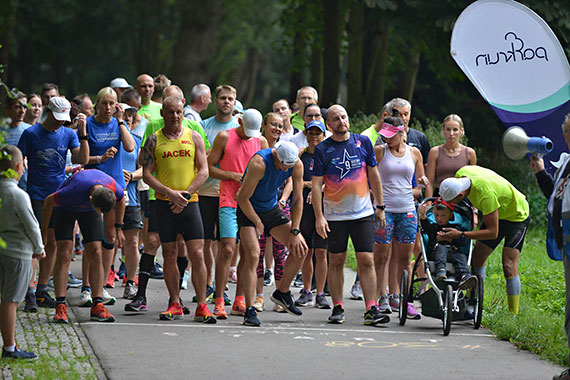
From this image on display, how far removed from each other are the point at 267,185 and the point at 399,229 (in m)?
1.75

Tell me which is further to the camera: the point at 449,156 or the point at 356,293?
the point at 356,293

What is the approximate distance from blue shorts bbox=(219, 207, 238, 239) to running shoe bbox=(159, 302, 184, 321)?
34.3 inches

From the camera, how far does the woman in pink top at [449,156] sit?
11.0 metres

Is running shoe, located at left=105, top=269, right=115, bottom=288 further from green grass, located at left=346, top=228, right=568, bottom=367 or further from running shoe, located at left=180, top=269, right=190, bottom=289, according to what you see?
green grass, located at left=346, top=228, right=568, bottom=367

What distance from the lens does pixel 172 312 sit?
953 centimetres

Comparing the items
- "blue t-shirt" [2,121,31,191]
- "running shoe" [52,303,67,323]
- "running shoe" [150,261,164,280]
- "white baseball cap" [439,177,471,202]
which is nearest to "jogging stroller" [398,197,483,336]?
"white baseball cap" [439,177,471,202]

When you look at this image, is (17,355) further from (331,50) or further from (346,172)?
(331,50)

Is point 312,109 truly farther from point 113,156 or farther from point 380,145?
point 113,156

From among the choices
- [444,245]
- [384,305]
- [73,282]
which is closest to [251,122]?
[444,245]

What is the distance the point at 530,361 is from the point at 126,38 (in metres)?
47.3

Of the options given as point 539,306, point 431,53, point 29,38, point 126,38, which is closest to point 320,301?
point 539,306

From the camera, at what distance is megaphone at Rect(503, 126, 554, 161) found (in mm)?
7199

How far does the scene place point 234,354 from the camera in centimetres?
795

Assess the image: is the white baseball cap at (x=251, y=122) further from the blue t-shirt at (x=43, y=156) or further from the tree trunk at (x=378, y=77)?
the tree trunk at (x=378, y=77)
